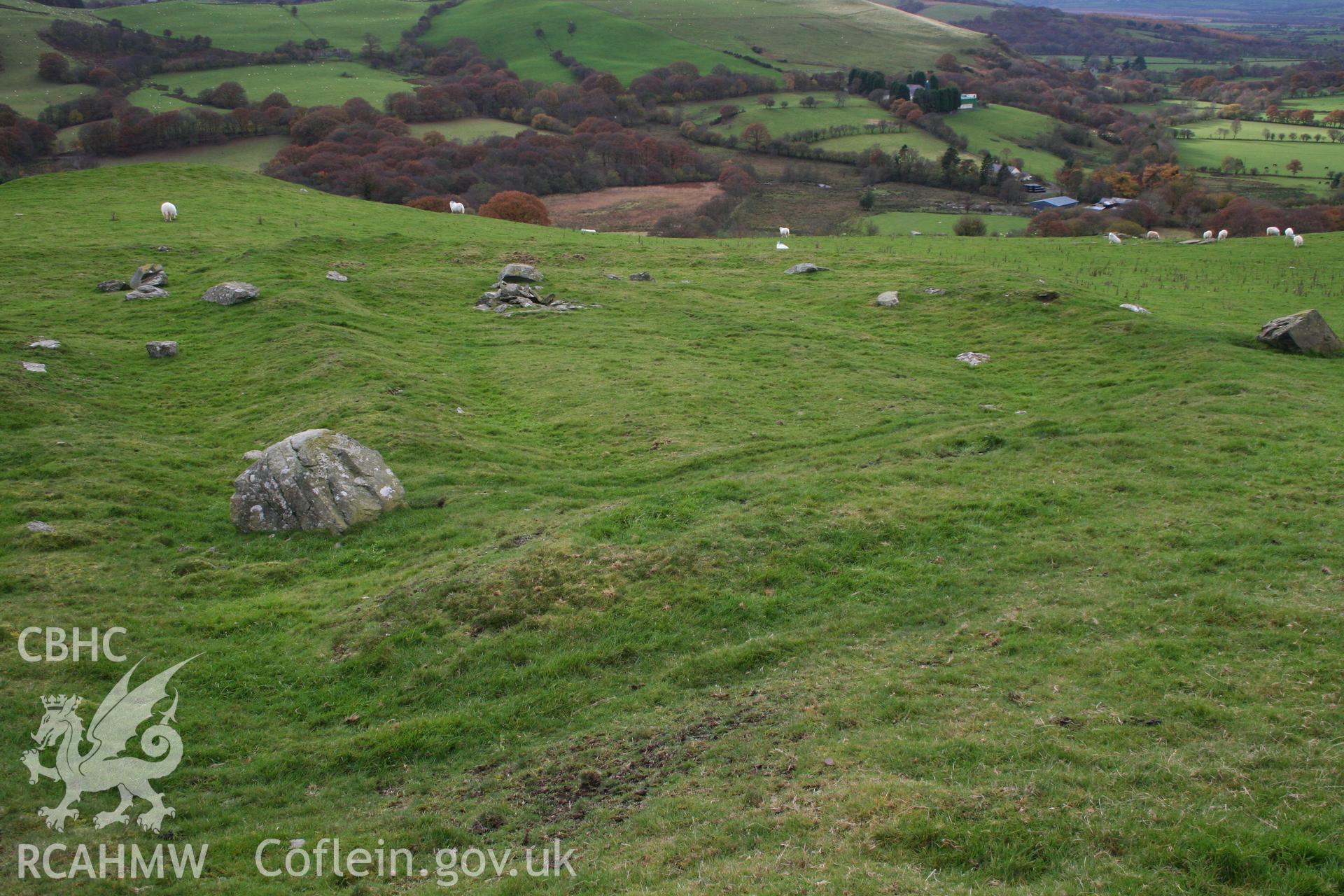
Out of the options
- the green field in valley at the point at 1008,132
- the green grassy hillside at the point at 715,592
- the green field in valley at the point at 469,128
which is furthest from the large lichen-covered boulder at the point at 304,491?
the green field in valley at the point at 1008,132

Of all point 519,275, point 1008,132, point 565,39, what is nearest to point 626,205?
point 519,275

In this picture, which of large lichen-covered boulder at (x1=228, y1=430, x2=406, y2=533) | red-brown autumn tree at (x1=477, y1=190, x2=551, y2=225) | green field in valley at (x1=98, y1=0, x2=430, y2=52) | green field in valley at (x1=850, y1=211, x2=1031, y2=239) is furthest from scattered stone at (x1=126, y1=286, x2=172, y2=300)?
green field in valley at (x1=98, y1=0, x2=430, y2=52)

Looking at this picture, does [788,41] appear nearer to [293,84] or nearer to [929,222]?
[293,84]

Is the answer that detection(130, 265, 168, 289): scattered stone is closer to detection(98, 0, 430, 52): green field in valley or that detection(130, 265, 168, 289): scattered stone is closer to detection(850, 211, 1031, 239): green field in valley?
detection(850, 211, 1031, 239): green field in valley

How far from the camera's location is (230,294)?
32469mm

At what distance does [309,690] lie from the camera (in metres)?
13.4

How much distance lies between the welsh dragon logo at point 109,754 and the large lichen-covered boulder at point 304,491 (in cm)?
637

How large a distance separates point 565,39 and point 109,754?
187543mm

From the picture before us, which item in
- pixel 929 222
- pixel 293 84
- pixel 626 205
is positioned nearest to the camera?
pixel 929 222

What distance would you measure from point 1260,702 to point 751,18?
219 m

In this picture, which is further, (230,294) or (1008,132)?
(1008,132)

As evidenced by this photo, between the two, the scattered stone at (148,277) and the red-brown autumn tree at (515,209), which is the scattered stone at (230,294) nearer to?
the scattered stone at (148,277)

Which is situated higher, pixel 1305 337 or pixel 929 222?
pixel 929 222

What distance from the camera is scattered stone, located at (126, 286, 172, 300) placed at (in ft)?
108
